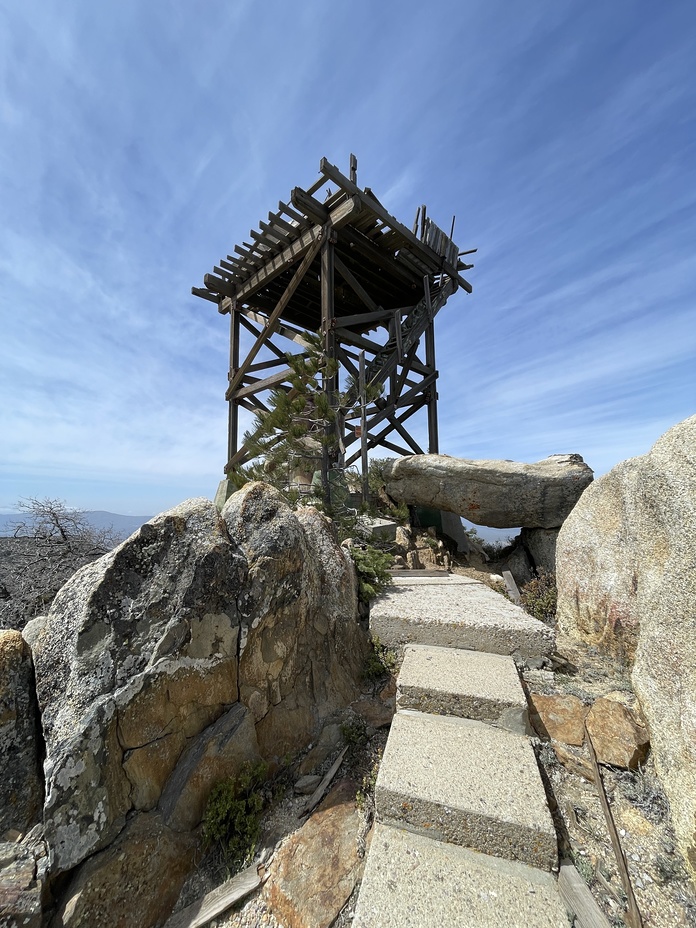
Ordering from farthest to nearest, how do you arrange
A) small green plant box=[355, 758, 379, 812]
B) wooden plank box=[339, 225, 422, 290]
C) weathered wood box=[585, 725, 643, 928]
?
wooden plank box=[339, 225, 422, 290], small green plant box=[355, 758, 379, 812], weathered wood box=[585, 725, 643, 928]

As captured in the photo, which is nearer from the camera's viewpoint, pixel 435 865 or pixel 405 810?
pixel 435 865

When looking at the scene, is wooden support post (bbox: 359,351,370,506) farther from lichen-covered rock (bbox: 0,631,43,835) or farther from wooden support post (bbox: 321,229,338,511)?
lichen-covered rock (bbox: 0,631,43,835)

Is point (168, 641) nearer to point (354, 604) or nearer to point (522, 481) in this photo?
point (354, 604)

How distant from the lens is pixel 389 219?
841 cm

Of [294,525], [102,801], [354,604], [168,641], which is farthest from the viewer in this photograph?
[354,604]

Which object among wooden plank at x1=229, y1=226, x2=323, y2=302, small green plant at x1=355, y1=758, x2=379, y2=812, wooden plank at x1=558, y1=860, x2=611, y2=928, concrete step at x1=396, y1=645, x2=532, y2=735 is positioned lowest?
small green plant at x1=355, y1=758, x2=379, y2=812

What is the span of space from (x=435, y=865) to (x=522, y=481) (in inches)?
264

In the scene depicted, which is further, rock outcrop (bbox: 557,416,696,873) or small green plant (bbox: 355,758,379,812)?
small green plant (bbox: 355,758,379,812)

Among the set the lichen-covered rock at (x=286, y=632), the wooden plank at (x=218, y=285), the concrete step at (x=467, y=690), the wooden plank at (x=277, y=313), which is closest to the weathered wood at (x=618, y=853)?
the concrete step at (x=467, y=690)

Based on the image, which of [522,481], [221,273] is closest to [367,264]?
[221,273]

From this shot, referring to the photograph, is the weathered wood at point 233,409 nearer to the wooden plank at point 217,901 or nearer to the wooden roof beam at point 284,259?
the wooden roof beam at point 284,259

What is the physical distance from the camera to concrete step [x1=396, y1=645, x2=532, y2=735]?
2698 mm

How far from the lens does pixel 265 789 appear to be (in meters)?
2.60

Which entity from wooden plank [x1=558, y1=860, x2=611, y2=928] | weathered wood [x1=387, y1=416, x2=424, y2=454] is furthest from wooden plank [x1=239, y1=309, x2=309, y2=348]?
wooden plank [x1=558, y1=860, x2=611, y2=928]
